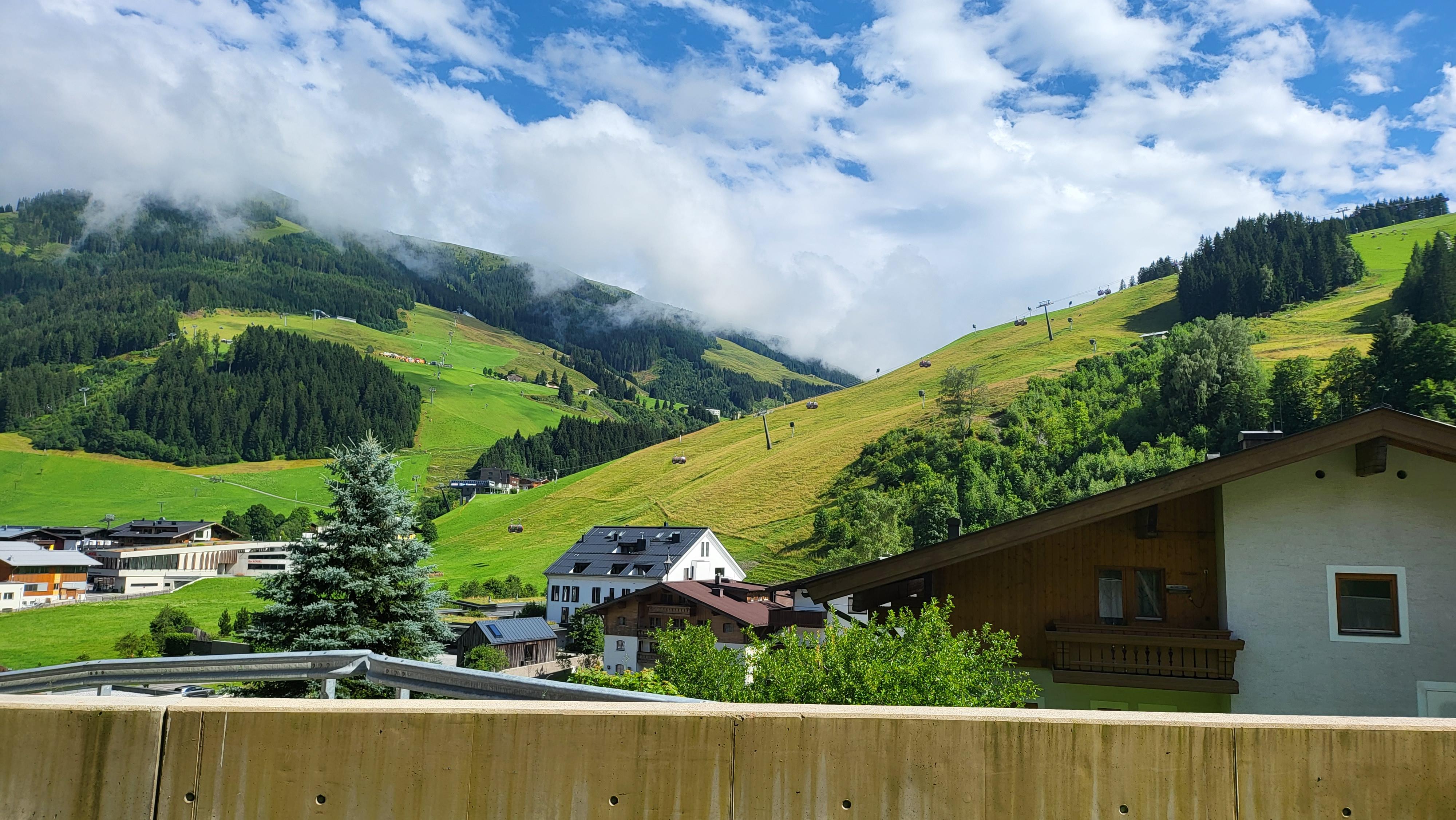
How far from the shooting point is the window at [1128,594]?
14125 mm

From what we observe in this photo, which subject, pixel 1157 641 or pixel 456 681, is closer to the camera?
pixel 456 681

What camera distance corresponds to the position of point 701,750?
4527 mm

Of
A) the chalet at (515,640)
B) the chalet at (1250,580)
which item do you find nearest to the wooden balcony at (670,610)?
the chalet at (515,640)

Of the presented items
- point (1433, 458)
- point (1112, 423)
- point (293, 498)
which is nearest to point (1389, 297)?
point (1112, 423)

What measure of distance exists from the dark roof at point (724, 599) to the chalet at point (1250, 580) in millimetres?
41507

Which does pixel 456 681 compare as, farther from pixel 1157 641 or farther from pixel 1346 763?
pixel 1157 641

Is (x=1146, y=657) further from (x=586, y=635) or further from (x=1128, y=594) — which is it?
(x=586, y=635)

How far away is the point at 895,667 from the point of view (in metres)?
10.6

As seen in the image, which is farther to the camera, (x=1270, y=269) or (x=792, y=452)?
(x=1270, y=269)

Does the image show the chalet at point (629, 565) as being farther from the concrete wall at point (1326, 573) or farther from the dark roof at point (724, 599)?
the concrete wall at point (1326, 573)

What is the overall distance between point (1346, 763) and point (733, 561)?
90.3m

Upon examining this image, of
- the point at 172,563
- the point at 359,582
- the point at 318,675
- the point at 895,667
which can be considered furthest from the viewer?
the point at 172,563

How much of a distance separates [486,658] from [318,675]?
50.7 metres

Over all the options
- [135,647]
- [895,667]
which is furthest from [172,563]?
[895,667]
